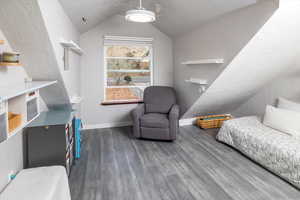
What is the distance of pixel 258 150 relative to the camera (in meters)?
2.54

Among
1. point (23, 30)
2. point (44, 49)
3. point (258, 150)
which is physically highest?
point (23, 30)

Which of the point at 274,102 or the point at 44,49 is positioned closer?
the point at 44,49

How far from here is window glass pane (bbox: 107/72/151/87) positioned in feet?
13.6

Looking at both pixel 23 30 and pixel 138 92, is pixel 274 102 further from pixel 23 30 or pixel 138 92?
pixel 23 30

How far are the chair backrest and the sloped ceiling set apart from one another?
1239 mm

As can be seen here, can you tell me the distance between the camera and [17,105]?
1.42 metres

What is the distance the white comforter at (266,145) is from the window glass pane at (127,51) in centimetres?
234

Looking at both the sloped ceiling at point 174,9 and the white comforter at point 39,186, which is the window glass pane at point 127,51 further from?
the white comforter at point 39,186

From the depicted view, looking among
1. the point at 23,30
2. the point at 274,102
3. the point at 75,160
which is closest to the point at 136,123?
the point at 75,160

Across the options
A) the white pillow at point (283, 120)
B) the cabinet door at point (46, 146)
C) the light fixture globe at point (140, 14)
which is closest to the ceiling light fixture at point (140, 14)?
the light fixture globe at point (140, 14)

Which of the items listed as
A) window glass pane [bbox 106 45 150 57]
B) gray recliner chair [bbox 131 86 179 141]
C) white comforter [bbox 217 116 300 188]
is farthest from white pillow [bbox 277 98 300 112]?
window glass pane [bbox 106 45 150 57]

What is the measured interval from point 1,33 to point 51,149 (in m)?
1.19

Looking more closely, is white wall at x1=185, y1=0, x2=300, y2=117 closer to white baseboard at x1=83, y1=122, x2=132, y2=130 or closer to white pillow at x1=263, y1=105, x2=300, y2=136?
white pillow at x1=263, y1=105, x2=300, y2=136

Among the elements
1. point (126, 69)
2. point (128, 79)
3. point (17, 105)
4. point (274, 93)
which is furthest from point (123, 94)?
point (274, 93)
